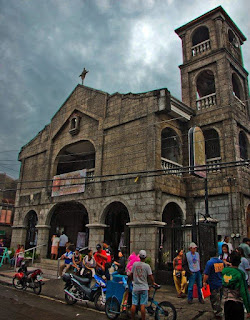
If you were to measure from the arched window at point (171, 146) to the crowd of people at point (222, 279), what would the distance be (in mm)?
7023

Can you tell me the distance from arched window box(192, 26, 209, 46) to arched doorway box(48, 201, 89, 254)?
13.4 m

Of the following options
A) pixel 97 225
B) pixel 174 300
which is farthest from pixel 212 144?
pixel 174 300

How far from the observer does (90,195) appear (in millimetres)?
15500

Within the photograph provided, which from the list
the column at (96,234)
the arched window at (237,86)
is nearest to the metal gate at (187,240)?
the column at (96,234)

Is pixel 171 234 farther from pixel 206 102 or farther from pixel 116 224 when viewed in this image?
pixel 206 102

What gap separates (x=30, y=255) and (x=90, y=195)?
5744 mm

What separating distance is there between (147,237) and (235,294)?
7792 mm

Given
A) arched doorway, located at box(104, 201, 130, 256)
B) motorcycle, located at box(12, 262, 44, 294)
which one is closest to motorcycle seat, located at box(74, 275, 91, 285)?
motorcycle, located at box(12, 262, 44, 294)

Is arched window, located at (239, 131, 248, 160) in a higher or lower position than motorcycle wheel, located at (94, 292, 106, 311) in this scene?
higher

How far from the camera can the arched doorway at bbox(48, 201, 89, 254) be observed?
59.6 feet

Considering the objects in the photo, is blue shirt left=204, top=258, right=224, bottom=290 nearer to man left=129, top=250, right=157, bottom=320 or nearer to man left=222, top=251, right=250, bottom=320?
man left=129, top=250, right=157, bottom=320

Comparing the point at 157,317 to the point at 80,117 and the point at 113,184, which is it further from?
the point at 80,117

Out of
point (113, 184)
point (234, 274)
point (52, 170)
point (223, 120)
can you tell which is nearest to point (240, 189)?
point (223, 120)

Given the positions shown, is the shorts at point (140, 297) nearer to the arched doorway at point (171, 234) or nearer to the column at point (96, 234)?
the arched doorway at point (171, 234)
